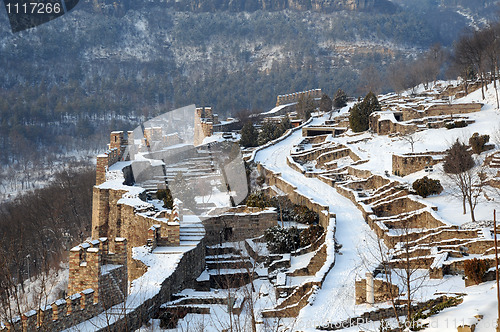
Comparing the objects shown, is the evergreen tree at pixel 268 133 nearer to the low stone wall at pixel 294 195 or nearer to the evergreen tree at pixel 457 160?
the low stone wall at pixel 294 195

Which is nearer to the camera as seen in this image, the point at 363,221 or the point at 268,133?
the point at 363,221

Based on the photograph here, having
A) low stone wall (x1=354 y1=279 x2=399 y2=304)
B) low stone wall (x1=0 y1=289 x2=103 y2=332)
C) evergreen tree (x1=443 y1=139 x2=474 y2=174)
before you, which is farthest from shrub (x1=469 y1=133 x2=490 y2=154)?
low stone wall (x1=0 y1=289 x2=103 y2=332)

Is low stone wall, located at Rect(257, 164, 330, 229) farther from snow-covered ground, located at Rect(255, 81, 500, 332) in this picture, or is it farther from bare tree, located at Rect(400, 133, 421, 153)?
bare tree, located at Rect(400, 133, 421, 153)

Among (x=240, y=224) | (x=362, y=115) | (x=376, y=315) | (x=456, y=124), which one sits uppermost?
(x=456, y=124)

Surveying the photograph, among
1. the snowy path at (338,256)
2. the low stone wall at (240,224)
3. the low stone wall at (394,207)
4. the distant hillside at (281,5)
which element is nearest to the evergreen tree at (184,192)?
the low stone wall at (240,224)

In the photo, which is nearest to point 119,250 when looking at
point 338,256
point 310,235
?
point 338,256

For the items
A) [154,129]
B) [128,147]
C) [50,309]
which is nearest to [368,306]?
[50,309]

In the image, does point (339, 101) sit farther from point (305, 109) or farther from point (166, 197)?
point (166, 197)

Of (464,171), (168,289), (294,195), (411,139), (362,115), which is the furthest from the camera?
(362,115)

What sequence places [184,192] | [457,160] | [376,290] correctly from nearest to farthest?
[376,290] → [457,160] → [184,192]
